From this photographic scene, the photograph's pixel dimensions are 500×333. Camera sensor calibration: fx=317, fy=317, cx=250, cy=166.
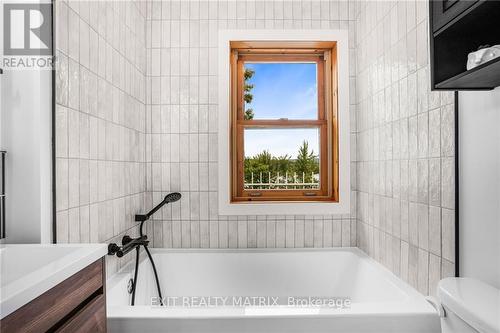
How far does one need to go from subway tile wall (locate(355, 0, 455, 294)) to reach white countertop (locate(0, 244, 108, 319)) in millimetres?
1317

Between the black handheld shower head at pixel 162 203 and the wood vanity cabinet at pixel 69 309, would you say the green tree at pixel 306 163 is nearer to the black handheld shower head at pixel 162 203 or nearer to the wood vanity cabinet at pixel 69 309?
the black handheld shower head at pixel 162 203

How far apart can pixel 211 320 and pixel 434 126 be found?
3.99 ft

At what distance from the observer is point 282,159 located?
98.3 inches

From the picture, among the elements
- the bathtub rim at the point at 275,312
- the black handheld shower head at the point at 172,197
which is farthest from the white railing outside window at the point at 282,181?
the bathtub rim at the point at 275,312

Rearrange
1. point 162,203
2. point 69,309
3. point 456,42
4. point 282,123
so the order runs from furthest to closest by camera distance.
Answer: point 282,123, point 162,203, point 456,42, point 69,309

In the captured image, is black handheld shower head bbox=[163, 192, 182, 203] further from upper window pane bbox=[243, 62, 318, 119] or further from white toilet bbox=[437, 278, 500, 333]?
white toilet bbox=[437, 278, 500, 333]

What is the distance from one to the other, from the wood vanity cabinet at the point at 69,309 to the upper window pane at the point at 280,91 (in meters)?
1.73

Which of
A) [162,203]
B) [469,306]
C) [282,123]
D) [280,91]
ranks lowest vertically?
[469,306]

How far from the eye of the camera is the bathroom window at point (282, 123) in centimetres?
243

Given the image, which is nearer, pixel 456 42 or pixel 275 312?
pixel 456 42

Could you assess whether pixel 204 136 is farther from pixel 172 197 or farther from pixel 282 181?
pixel 282 181

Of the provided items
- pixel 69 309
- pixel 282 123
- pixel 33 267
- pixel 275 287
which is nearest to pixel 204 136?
pixel 282 123

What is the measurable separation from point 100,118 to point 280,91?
137 cm

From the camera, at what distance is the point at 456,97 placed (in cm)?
122
